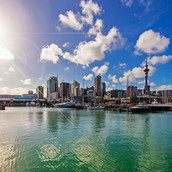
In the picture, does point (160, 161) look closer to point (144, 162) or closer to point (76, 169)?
point (144, 162)

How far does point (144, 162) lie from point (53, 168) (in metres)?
9.80

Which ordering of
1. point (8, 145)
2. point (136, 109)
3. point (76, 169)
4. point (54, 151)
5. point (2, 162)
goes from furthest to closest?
1. point (136, 109)
2. point (8, 145)
3. point (54, 151)
4. point (2, 162)
5. point (76, 169)

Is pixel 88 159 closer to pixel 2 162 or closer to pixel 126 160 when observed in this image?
pixel 126 160

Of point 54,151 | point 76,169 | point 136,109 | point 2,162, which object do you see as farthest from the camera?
point 136,109

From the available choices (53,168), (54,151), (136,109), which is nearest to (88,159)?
(53,168)

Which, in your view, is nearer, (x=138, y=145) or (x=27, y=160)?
(x=27, y=160)

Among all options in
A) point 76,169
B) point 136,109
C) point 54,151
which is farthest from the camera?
point 136,109

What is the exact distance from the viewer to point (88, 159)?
42.4 ft

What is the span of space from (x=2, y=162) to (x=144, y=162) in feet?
51.2

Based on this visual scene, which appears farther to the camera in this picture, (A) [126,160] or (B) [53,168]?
(A) [126,160]

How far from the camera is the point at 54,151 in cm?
1495

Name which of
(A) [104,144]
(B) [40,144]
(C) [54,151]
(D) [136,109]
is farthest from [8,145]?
(D) [136,109]

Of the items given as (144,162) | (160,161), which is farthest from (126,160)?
(160,161)

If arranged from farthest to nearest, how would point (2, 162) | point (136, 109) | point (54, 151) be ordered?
point (136, 109) < point (54, 151) < point (2, 162)
